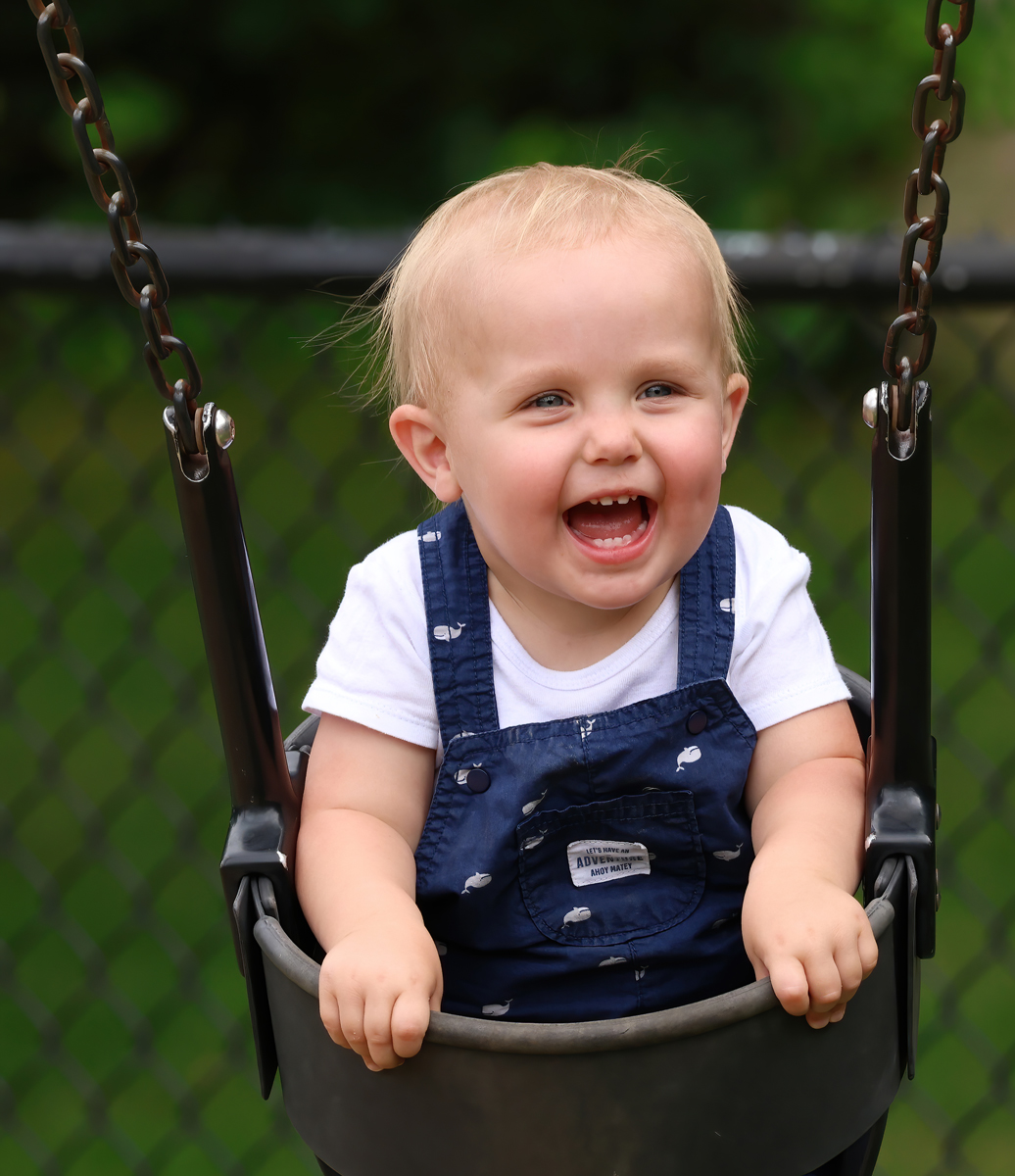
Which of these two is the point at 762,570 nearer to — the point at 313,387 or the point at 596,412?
the point at 596,412

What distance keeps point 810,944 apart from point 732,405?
12.5 inches

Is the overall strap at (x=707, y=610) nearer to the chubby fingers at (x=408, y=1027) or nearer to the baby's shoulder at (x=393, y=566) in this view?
the baby's shoulder at (x=393, y=566)

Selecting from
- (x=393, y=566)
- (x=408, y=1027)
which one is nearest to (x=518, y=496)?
(x=393, y=566)

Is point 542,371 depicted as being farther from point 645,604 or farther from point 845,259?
point 845,259

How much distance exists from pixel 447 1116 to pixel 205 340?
2.42 meters

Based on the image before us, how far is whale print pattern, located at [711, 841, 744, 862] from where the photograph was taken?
2.66 ft

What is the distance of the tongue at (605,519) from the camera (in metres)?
0.74

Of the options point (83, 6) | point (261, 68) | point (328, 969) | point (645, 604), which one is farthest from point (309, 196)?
point (328, 969)

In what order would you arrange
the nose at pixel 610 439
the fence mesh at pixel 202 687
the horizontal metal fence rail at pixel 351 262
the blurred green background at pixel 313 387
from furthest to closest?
the blurred green background at pixel 313 387
the fence mesh at pixel 202 687
the horizontal metal fence rail at pixel 351 262
the nose at pixel 610 439

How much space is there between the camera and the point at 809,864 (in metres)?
0.71

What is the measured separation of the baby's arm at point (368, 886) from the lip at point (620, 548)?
6.4 inches

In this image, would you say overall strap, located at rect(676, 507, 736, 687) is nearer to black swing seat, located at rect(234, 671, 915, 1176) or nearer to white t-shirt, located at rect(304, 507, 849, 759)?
white t-shirt, located at rect(304, 507, 849, 759)

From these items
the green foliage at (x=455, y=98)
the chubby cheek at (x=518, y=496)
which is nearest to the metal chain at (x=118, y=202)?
the chubby cheek at (x=518, y=496)

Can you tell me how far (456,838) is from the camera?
2.63 feet
